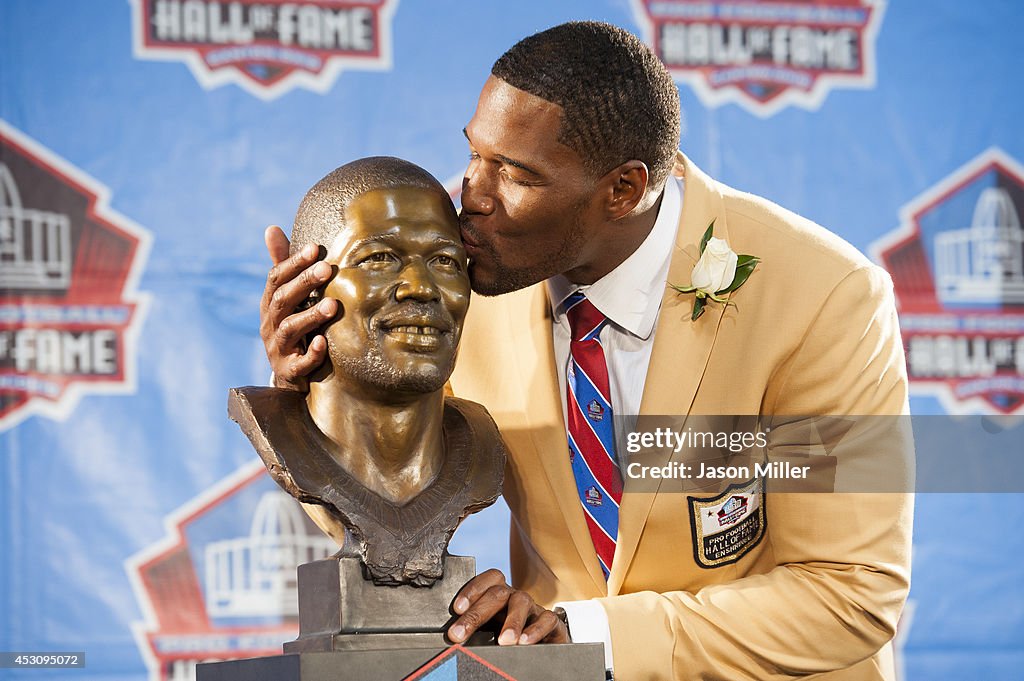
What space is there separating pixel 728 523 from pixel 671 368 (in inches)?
13.0

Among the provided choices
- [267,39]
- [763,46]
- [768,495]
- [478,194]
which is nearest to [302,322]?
[478,194]

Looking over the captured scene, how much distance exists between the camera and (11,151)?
3.72 metres

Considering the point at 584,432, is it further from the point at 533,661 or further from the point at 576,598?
the point at 533,661

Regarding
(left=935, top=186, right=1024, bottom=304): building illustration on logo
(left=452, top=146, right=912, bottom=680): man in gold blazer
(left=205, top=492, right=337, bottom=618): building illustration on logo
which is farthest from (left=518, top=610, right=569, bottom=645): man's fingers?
(left=935, top=186, right=1024, bottom=304): building illustration on logo

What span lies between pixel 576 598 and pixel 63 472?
1.76 m

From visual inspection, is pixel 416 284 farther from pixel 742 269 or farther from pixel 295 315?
pixel 742 269

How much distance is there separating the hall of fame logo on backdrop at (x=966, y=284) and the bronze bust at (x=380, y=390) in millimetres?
2250

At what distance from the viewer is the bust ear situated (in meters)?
2.38

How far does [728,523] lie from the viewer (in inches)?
99.3

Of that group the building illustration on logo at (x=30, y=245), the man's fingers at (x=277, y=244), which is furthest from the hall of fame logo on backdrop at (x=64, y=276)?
the man's fingers at (x=277, y=244)

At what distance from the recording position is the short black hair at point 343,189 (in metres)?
2.14

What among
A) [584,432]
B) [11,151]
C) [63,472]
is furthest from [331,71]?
[584,432]

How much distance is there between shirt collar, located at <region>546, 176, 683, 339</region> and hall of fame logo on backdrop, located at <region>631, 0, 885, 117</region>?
162 centimetres

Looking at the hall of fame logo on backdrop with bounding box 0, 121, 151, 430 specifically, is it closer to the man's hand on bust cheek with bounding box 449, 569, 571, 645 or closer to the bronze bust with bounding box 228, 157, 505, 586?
the bronze bust with bounding box 228, 157, 505, 586
